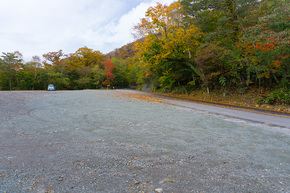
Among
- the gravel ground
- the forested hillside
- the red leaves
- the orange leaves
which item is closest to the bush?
the forested hillside

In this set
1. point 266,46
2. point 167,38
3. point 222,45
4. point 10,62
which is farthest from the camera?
point 10,62

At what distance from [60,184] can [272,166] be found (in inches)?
134

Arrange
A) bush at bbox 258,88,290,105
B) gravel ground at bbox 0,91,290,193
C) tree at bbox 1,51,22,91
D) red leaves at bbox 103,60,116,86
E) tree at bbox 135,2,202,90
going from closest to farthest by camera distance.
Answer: gravel ground at bbox 0,91,290,193 < bush at bbox 258,88,290,105 < tree at bbox 135,2,202,90 < tree at bbox 1,51,22,91 < red leaves at bbox 103,60,116,86

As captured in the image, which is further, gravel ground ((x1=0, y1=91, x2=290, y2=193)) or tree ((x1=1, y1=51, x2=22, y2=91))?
tree ((x1=1, y1=51, x2=22, y2=91))

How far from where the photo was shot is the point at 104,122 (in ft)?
18.0

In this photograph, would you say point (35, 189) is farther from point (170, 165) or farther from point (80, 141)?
point (170, 165)

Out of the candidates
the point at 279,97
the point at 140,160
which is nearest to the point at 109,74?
the point at 279,97

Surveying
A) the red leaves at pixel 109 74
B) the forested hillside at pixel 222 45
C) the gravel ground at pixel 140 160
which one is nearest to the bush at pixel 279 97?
the forested hillside at pixel 222 45

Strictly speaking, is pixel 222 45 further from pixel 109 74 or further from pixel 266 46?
pixel 109 74

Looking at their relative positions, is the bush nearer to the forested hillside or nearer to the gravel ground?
the forested hillside

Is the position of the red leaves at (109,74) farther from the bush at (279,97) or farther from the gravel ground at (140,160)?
the gravel ground at (140,160)

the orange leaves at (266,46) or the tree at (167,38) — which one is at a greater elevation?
the tree at (167,38)

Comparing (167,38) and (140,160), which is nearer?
(140,160)

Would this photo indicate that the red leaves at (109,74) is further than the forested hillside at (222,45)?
Yes
